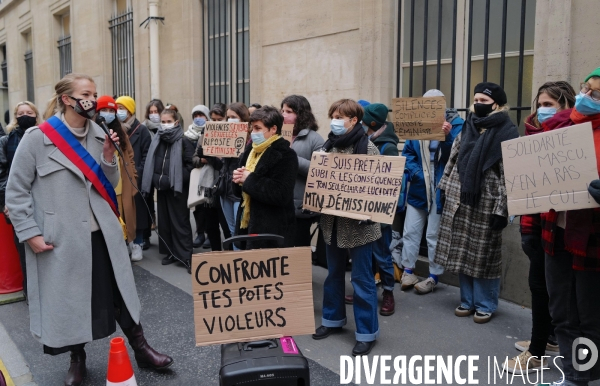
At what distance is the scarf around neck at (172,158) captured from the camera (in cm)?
619

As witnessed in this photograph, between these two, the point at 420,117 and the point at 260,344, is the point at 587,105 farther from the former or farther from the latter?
the point at 260,344

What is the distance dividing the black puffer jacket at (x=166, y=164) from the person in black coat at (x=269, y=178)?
2.06 metres

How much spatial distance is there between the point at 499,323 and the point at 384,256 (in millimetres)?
1128

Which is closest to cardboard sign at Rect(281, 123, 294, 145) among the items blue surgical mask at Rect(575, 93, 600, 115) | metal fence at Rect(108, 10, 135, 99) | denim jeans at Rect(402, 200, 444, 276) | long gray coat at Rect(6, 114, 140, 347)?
denim jeans at Rect(402, 200, 444, 276)

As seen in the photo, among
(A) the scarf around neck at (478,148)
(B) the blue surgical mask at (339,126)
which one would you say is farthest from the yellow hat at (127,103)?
(A) the scarf around neck at (478,148)

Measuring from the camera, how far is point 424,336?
14.5 feet

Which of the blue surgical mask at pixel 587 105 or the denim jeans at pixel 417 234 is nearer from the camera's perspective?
the blue surgical mask at pixel 587 105

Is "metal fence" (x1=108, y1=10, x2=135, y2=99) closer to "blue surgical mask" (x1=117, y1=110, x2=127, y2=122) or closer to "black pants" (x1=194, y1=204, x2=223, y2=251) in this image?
"blue surgical mask" (x1=117, y1=110, x2=127, y2=122)

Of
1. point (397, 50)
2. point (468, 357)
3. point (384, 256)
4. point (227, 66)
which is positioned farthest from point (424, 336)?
point (227, 66)

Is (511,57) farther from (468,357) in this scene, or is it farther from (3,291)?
(3,291)

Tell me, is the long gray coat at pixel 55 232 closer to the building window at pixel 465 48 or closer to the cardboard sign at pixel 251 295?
the cardboard sign at pixel 251 295

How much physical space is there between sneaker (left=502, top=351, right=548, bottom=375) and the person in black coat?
192 centimetres

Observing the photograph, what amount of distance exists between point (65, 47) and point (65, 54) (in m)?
0.21

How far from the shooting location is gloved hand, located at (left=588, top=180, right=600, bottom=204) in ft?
9.12
